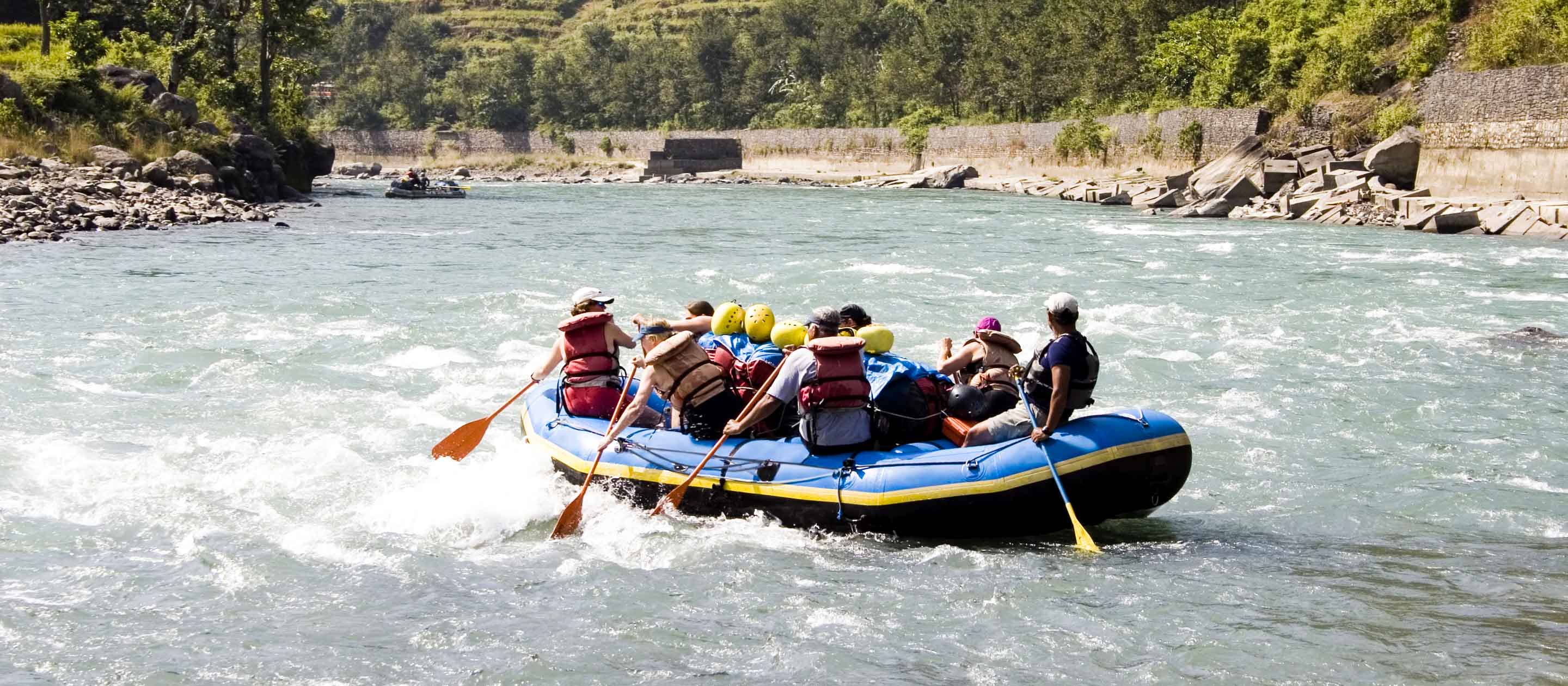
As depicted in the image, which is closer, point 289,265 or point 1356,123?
point 289,265

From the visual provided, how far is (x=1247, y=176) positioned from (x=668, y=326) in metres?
28.5

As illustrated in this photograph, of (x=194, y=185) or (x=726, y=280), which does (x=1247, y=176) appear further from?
(x=194, y=185)

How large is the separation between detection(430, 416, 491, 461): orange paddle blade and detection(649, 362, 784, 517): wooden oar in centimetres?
205

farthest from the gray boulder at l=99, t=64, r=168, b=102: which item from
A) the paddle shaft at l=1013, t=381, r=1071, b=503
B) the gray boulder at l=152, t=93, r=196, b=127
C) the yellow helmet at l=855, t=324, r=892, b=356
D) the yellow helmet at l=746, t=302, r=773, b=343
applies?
the paddle shaft at l=1013, t=381, r=1071, b=503

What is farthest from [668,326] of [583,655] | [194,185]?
[194,185]

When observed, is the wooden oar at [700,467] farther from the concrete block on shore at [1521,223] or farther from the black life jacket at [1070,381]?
the concrete block on shore at [1521,223]

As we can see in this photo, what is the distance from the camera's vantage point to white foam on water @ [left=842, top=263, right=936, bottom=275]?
22.0 meters

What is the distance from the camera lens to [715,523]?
845cm

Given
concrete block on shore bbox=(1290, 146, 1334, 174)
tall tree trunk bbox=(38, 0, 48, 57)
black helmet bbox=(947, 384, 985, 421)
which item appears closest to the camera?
black helmet bbox=(947, 384, 985, 421)

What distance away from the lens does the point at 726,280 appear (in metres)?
21.0

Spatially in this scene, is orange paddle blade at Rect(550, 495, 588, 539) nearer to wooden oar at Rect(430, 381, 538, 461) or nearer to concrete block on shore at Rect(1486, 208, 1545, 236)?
wooden oar at Rect(430, 381, 538, 461)

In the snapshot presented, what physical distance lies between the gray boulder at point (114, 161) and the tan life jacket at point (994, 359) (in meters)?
27.6

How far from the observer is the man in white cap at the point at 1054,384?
25.8ft

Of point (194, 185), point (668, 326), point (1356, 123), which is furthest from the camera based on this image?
point (1356, 123)
